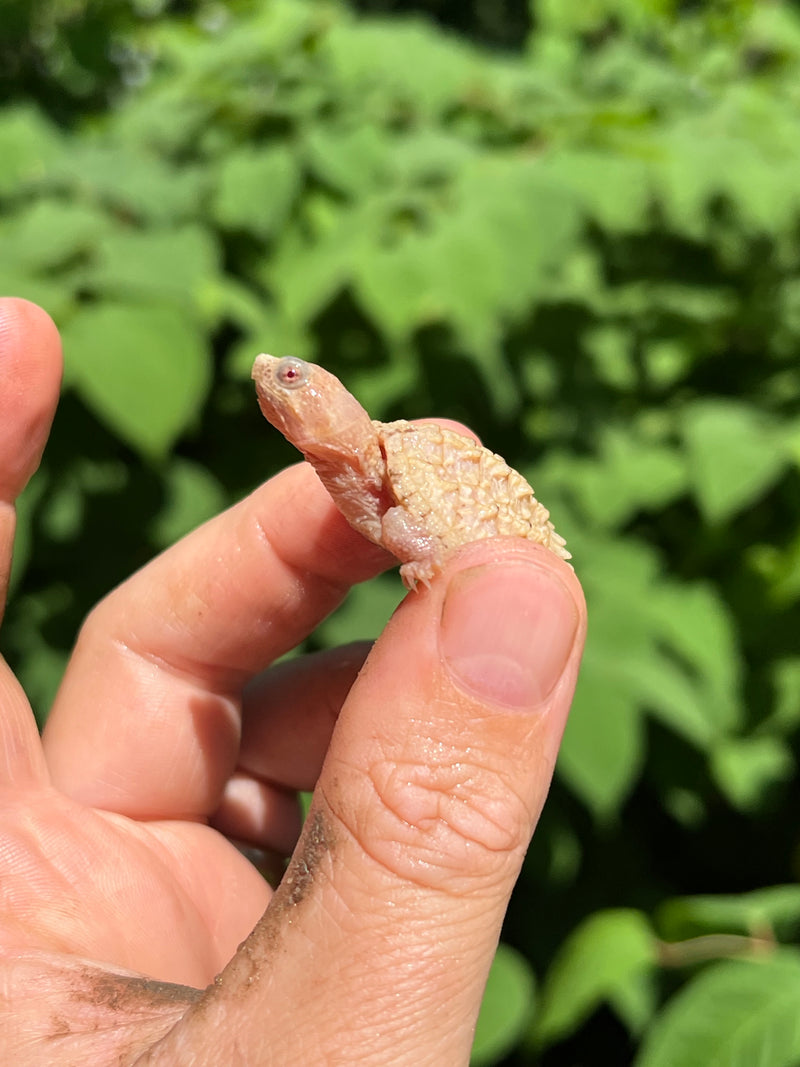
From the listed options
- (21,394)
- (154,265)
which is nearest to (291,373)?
(21,394)

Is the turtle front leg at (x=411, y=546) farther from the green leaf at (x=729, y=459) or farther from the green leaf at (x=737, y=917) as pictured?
the green leaf at (x=729, y=459)

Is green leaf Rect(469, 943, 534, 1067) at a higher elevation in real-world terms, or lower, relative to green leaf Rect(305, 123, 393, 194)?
lower

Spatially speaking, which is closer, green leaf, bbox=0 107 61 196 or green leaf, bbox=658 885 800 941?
green leaf, bbox=658 885 800 941

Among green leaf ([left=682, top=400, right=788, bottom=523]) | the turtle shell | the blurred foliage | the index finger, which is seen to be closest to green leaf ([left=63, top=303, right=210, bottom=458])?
the blurred foliage

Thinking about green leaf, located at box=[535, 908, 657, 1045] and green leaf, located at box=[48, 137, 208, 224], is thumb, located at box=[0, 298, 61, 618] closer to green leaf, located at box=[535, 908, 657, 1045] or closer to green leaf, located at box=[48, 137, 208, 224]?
green leaf, located at box=[48, 137, 208, 224]

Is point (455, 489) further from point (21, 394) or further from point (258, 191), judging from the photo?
point (258, 191)

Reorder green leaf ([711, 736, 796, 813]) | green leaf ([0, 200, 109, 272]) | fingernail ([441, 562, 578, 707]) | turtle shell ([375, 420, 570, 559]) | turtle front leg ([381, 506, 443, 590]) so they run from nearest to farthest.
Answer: fingernail ([441, 562, 578, 707])
turtle front leg ([381, 506, 443, 590])
turtle shell ([375, 420, 570, 559])
green leaf ([0, 200, 109, 272])
green leaf ([711, 736, 796, 813])

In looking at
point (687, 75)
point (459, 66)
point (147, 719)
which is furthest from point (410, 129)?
point (147, 719)
